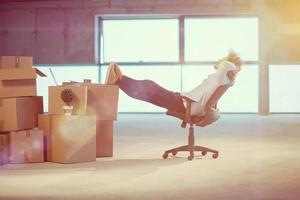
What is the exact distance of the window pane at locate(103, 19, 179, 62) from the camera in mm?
12531

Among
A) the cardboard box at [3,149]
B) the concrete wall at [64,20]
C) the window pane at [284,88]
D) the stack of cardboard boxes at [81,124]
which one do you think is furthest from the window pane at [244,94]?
the cardboard box at [3,149]

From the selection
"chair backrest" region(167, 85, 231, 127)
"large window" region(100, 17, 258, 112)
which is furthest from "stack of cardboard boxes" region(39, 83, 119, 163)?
"large window" region(100, 17, 258, 112)

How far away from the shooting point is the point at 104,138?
5.19 metres

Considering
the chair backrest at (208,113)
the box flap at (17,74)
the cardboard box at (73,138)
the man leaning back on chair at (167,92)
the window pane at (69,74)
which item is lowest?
the cardboard box at (73,138)

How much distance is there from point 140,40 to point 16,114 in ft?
26.3

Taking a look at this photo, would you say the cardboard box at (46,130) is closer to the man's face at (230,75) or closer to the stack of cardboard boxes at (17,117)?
the stack of cardboard boxes at (17,117)

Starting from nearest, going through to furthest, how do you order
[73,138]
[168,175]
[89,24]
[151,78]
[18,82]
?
[168,175] < [73,138] < [18,82] < [89,24] < [151,78]

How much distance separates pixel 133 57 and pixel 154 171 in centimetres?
843

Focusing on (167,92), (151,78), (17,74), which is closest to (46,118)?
(17,74)

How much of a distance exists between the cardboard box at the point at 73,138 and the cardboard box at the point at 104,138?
24 centimetres

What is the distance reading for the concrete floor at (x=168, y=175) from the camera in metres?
3.37

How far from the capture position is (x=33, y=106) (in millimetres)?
5043

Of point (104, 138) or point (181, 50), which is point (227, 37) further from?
point (104, 138)

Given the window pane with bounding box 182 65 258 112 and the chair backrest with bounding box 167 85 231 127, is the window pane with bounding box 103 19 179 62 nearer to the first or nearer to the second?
the window pane with bounding box 182 65 258 112
